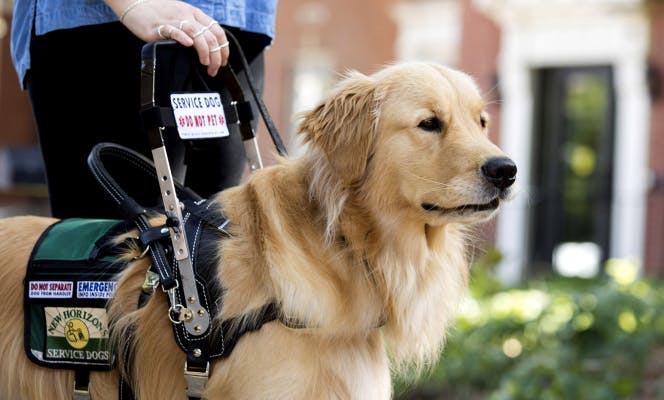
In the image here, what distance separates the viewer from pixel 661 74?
34.2ft

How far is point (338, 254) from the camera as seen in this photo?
2.19 meters

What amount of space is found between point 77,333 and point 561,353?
314 centimetres

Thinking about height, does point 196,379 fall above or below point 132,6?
below

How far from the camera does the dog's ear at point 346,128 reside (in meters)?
2.22

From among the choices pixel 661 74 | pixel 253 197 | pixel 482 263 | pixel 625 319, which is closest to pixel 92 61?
pixel 253 197

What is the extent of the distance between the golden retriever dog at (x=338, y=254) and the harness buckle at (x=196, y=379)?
2 centimetres

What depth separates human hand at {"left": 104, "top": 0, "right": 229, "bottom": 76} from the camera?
2.20 metres

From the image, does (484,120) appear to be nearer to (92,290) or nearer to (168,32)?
(168,32)

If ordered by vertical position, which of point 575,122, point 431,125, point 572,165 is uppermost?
point 431,125

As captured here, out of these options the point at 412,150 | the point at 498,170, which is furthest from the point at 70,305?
the point at 498,170

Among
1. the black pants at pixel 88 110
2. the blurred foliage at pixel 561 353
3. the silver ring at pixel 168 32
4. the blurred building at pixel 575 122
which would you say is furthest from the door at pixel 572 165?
the silver ring at pixel 168 32

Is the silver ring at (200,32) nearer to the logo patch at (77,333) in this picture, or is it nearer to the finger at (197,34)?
the finger at (197,34)

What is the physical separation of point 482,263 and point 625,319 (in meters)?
3.22

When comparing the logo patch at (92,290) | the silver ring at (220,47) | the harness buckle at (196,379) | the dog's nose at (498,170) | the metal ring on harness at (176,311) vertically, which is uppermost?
the silver ring at (220,47)
